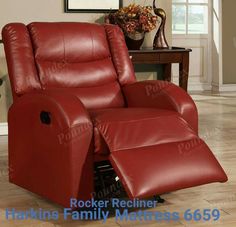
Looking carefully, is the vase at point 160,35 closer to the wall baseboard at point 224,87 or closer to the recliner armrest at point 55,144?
the recliner armrest at point 55,144

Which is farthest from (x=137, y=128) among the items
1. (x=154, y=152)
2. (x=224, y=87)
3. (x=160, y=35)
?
(x=224, y=87)

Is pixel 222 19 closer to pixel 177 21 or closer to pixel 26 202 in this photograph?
pixel 177 21

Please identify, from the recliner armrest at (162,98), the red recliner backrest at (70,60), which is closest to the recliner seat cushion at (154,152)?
the recliner armrest at (162,98)

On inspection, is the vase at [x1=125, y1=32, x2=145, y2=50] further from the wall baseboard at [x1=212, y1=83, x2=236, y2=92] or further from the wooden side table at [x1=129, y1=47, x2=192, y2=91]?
the wall baseboard at [x1=212, y1=83, x2=236, y2=92]

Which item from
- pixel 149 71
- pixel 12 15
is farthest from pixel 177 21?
pixel 12 15


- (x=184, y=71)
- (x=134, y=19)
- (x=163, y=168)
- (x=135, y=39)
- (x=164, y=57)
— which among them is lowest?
(x=163, y=168)

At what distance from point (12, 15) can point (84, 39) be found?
1.55 meters

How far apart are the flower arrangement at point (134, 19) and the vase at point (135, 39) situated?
26mm

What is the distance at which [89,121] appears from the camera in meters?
2.64

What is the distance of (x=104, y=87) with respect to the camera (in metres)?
3.29

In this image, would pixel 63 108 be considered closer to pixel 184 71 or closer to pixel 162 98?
pixel 162 98

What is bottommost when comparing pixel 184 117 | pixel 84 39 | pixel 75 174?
pixel 75 174

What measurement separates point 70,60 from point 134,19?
1513 mm

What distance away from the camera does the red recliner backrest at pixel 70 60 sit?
313 cm
